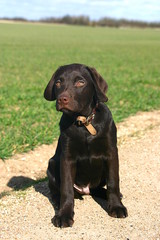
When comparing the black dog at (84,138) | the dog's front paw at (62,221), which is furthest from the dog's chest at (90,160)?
the dog's front paw at (62,221)

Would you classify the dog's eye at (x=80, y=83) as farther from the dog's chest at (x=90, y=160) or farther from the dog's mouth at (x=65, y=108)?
the dog's chest at (x=90, y=160)

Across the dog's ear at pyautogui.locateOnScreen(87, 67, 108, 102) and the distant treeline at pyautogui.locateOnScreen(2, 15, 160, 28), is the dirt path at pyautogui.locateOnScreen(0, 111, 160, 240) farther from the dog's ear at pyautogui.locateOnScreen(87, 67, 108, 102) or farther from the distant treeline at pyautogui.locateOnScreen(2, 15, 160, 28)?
the distant treeline at pyautogui.locateOnScreen(2, 15, 160, 28)

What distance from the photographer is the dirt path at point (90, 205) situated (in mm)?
3719

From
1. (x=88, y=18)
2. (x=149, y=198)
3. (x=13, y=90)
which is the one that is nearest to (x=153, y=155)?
(x=149, y=198)

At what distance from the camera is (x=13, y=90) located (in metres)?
12.9

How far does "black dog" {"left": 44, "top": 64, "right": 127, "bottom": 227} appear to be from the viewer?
3826mm

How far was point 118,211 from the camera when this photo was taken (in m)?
4.01

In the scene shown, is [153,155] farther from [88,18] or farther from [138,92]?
[88,18]

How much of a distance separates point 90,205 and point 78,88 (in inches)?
55.5

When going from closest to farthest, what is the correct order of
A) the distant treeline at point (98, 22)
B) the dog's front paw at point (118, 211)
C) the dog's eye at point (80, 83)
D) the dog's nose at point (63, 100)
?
the dog's nose at point (63, 100) → the dog's eye at point (80, 83) → the dog's front paw at point (118, 211) → the distant treeline at point (98, 22)

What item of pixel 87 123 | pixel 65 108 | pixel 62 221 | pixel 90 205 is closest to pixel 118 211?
pixel 90 205

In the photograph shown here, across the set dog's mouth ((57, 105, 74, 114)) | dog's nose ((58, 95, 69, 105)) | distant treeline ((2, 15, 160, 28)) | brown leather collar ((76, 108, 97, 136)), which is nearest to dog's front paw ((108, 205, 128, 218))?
brown leather collar ((76, 108, 97, 136))

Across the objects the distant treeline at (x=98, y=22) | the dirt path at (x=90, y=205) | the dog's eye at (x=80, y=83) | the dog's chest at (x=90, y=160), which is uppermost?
the dog's eye at (x=80, y=83)

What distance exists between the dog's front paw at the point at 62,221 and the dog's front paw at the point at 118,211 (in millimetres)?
447
